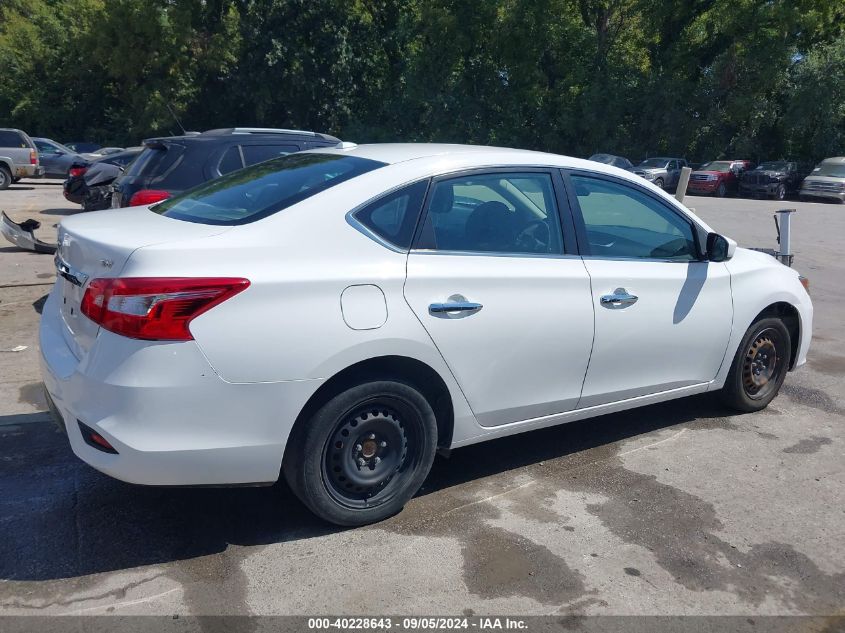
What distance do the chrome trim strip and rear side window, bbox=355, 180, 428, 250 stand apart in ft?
4.04

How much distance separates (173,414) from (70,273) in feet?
3.17

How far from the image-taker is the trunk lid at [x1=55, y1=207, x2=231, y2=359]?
3.43m

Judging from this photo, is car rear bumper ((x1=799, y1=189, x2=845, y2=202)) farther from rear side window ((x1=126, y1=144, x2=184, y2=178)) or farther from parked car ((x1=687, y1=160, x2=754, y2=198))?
rear side window ((x1=126, y1=144, x2=184, y2=178))

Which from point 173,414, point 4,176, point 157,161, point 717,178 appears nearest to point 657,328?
point 173,414

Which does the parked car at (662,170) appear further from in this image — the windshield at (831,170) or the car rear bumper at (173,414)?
the car rear bumper at (173,414)

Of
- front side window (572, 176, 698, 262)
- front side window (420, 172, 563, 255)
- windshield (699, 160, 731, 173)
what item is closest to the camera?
front side window (420, 172, 563, 255)

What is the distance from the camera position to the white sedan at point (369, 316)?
330 cm

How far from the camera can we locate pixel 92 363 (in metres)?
3.37

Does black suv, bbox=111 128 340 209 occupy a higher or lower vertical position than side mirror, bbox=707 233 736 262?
higher

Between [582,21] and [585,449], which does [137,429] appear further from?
[582,21]

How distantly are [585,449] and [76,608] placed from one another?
2.96m

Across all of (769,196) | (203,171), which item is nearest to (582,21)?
(769,196)

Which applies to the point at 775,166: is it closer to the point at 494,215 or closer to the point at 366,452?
the point at 494,215

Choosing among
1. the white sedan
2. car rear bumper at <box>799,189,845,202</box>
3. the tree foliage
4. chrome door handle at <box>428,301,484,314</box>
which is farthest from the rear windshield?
the tree foliage
